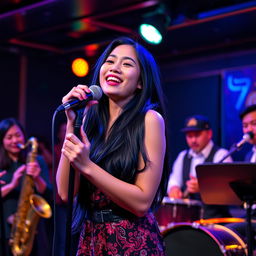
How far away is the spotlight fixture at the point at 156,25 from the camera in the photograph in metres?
5.16

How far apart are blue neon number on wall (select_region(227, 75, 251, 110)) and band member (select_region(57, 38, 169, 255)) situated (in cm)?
444

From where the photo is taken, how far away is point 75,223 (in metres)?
2.06

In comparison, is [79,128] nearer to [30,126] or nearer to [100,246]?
[100,246]

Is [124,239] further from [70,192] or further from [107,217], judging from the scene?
[70,192]

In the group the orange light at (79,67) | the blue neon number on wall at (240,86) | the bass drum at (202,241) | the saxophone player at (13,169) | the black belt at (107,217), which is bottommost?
the bass drum at (202,241)

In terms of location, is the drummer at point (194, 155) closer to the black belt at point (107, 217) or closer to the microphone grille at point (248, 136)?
the microphone grille at point (248, 136)

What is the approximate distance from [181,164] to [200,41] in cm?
194

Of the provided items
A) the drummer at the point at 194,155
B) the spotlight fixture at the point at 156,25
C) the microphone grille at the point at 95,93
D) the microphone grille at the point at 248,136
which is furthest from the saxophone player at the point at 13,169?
the microphone grille at the point at 95,93

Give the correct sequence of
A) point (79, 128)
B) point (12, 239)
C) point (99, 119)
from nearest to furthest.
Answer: point (79, 128), point (99, 119), point (12, 239)

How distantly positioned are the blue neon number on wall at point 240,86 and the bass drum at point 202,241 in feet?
9.58

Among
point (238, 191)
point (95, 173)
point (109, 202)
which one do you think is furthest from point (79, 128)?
point (238, 191)

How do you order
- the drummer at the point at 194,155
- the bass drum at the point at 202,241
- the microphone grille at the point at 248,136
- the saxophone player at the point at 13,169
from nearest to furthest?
the bass drum at the point at 202,241, the microphone grille at the point at 248,136, the saxophone player at the point at 13,169, the drummer at the point at 194,155

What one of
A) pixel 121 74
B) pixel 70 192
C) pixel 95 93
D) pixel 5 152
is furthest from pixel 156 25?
pixel 70 192

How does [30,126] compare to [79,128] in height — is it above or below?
above
